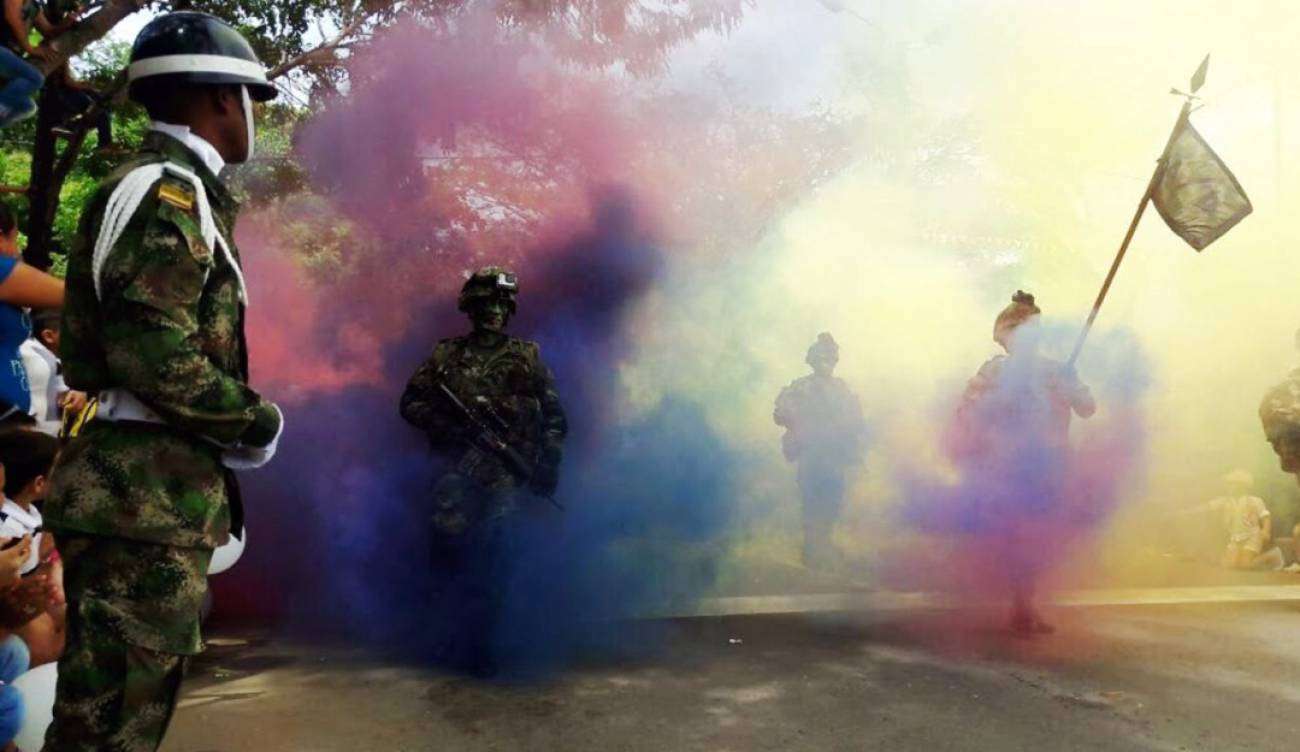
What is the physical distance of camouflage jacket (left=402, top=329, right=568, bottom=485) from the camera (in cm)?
520

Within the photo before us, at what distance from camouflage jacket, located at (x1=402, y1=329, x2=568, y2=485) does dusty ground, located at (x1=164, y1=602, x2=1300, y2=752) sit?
118 cm

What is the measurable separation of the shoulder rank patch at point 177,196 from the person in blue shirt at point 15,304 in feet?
2.11

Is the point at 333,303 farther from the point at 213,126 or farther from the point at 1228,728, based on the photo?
the point at 1228,728

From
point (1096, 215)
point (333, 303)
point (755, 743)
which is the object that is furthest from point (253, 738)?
point (1096, 215)

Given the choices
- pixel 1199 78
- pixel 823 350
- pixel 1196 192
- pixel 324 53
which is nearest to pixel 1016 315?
pixel 1196 192

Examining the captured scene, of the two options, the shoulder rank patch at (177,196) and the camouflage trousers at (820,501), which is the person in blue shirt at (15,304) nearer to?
the shoulder rank patch at (177,196)

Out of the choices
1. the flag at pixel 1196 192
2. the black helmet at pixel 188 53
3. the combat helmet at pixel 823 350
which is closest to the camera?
the black helmet at pixel 188 53

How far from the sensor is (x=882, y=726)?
3.90 metres

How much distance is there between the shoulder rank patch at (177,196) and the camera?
202 cm

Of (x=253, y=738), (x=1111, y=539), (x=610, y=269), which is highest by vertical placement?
(x=610, y=269)

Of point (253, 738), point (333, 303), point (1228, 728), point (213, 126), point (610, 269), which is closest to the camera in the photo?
point (213, 126)

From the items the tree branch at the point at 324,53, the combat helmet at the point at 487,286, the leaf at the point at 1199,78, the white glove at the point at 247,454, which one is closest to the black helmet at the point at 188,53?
the white glove at the point at 247,454

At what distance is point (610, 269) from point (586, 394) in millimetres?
1068

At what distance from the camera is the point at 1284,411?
7.20m
